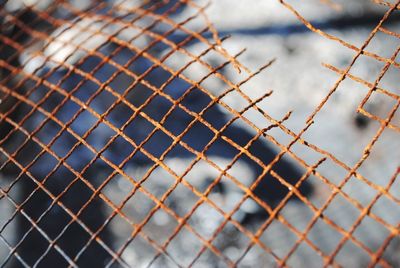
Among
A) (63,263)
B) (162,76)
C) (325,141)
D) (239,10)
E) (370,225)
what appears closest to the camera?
(370,225)

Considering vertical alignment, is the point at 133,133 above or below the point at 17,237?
above

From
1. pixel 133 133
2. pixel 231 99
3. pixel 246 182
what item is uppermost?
pixel 231 99

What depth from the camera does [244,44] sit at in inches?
120

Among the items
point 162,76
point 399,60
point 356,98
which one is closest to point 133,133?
point 162,76

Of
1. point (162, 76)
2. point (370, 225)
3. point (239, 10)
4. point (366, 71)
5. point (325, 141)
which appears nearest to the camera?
point (370, 225)

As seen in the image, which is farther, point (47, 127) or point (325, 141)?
point (47, 127)

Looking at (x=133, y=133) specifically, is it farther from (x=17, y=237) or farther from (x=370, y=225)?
(x=370, y=225)

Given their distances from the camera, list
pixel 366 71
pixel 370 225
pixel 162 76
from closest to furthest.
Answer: pixel 370 225 → pixel 366 71 → pixel 162 76

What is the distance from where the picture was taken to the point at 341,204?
7.43 ft

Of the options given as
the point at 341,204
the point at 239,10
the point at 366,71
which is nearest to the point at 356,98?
the point at 366,71

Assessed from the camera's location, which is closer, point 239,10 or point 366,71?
point 366,71

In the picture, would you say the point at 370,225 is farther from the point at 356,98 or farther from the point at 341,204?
the point at 356,98

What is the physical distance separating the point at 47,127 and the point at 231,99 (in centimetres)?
144

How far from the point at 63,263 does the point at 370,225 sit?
6.15ft
